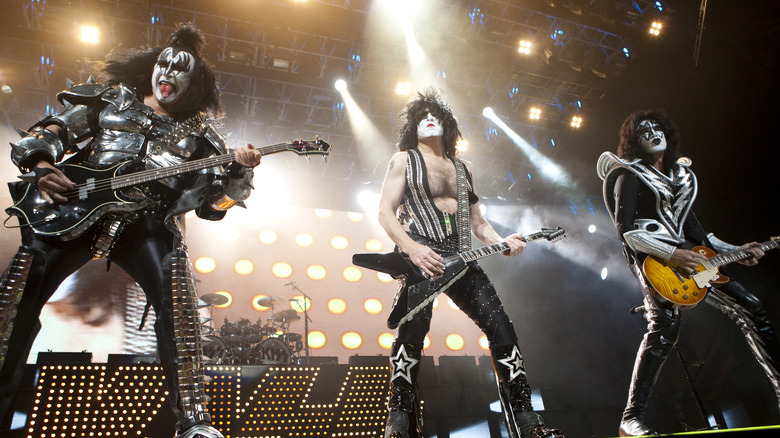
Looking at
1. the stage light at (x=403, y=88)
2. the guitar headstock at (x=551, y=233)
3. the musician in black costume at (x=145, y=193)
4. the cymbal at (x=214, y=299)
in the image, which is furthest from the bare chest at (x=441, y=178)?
the stage light at (x=403, y=88)

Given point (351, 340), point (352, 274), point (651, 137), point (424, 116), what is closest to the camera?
point (424, 116)

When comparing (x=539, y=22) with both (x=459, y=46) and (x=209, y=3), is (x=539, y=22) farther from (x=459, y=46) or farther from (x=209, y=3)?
(x=209, y=3)

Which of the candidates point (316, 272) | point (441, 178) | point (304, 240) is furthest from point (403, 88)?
point (441, 178)

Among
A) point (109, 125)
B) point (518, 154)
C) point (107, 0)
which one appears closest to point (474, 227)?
point (109, 125)

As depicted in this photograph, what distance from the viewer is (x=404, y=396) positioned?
2.44m

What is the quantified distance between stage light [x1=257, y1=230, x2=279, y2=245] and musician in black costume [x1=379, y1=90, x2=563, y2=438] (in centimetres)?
829

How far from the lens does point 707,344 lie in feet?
24.6

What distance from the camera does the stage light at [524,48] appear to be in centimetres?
981

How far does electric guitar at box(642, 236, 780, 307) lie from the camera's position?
338 cm

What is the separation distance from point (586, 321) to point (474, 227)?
28.1ft

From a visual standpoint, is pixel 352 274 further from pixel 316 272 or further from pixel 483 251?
pixel 483 251

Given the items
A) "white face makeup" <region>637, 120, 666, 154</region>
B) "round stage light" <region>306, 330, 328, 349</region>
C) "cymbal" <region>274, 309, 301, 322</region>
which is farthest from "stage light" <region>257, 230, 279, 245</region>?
"white face makeup" <region>637, 120, 666, 154</region>

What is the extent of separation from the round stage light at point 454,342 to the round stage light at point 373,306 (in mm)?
1863

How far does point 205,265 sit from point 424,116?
27.9ft
